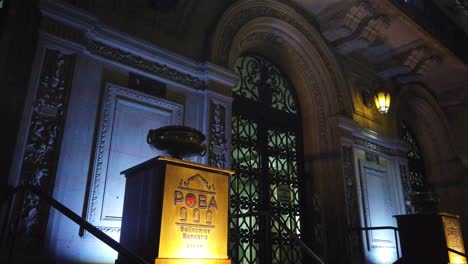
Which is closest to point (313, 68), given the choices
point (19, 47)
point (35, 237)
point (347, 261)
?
point (347, 261)

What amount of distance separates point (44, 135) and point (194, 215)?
65.7 inches

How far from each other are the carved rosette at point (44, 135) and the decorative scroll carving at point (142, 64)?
0.41 meters

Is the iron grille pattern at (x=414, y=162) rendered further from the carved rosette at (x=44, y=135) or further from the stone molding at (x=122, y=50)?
the carved rosette at (x=44, y=135)

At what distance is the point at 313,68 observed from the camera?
704 centimetres

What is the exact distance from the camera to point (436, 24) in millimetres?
8688

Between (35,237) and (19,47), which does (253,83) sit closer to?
(19,47)

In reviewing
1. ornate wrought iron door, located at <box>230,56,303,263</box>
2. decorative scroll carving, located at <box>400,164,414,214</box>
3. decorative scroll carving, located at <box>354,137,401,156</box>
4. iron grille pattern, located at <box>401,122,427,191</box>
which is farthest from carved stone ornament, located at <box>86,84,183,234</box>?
iron grille pattern, located at <box>401,122,427,191</box>

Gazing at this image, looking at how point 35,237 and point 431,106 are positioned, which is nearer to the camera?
point 35,237

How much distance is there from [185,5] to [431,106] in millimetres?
7157

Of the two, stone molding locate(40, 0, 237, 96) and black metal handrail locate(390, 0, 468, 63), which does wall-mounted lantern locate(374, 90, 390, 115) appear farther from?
stone molding locate(40, 0, 237, 96)

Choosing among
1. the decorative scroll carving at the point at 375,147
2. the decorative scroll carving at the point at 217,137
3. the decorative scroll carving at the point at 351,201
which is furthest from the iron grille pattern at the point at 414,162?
the decorative scroll carving at the point at 217,137

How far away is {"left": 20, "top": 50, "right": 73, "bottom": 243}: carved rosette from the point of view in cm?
328

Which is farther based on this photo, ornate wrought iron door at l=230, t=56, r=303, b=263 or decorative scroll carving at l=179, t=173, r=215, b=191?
ornate wrought iron door at l=230, t=56, r=303, b=263

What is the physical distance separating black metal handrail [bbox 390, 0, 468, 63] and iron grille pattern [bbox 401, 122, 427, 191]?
206cm
